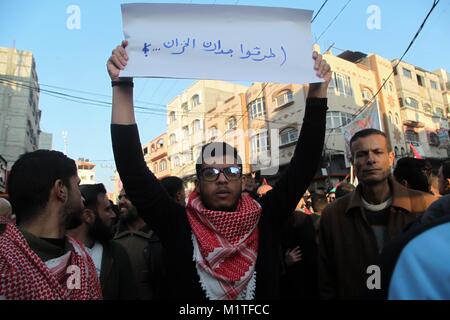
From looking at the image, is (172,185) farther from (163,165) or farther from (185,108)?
(163,165)

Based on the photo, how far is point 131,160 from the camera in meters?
1.63

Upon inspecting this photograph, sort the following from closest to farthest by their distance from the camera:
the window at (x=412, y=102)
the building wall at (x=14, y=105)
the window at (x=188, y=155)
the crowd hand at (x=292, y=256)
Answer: the crowd hand at (x=292, y=256) → the window at (x=412, y=102) → the building wall at (x=14, y=105) → the window at (x=188, y=155)

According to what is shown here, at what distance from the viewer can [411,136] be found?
89.0 feet

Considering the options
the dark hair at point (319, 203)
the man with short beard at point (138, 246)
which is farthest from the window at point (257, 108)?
the man with short beard at point (138, 246)

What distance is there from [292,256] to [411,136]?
28.7m

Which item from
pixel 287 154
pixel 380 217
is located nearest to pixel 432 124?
pixel 287 154

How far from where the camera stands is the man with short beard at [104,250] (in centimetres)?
206

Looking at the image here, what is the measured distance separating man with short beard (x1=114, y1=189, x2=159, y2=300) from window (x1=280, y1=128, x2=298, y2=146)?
20672 mm

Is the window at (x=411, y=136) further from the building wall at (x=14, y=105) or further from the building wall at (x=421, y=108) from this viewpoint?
the building wall at (x=14, y=105)

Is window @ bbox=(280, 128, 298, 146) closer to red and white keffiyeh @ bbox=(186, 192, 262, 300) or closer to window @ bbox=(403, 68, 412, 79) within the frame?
window @ bbox=(403, 68, 412, 79)

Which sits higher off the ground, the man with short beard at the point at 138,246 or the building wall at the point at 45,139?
the building wall at the point at 45,139

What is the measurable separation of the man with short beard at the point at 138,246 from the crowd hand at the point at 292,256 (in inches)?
47.4
